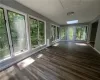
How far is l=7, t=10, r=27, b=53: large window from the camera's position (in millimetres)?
2486

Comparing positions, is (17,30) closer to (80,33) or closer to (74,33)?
(74,33)

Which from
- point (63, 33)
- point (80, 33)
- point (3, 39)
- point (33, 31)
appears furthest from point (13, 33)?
point (80, 33)

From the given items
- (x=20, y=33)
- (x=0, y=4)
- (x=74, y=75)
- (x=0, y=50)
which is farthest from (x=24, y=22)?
(x=74, y=75)

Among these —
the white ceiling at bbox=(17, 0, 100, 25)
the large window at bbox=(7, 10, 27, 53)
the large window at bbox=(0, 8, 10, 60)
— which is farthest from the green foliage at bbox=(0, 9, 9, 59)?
the white ceiling at bbox=(17, 0, 100, 25)

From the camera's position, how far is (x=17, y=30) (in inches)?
108

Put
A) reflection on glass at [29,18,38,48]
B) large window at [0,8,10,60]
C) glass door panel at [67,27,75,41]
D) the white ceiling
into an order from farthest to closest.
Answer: glass door panel at [67,27,75,41], reflection on glass at [29,18,38,48], the white ceiling, large window at [0,8,10,60]

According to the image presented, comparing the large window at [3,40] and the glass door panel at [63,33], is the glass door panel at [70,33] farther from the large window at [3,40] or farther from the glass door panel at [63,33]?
the large window at [3,40]

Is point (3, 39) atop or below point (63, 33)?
below

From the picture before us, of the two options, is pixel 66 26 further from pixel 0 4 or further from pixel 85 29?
pixel 0 4

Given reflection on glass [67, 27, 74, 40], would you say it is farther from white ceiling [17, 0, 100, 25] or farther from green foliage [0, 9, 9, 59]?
green foliage [0, 9, 9, 59]

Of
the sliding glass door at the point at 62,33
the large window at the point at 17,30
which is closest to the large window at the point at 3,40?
the large window at the point at 17,30

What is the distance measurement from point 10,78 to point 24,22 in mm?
2410

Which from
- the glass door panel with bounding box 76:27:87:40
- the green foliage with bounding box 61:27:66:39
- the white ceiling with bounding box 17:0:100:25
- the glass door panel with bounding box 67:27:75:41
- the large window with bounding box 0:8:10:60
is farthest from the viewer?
the green foliage with bounding box 61:27:66:39

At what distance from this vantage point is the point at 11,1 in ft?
7.36
